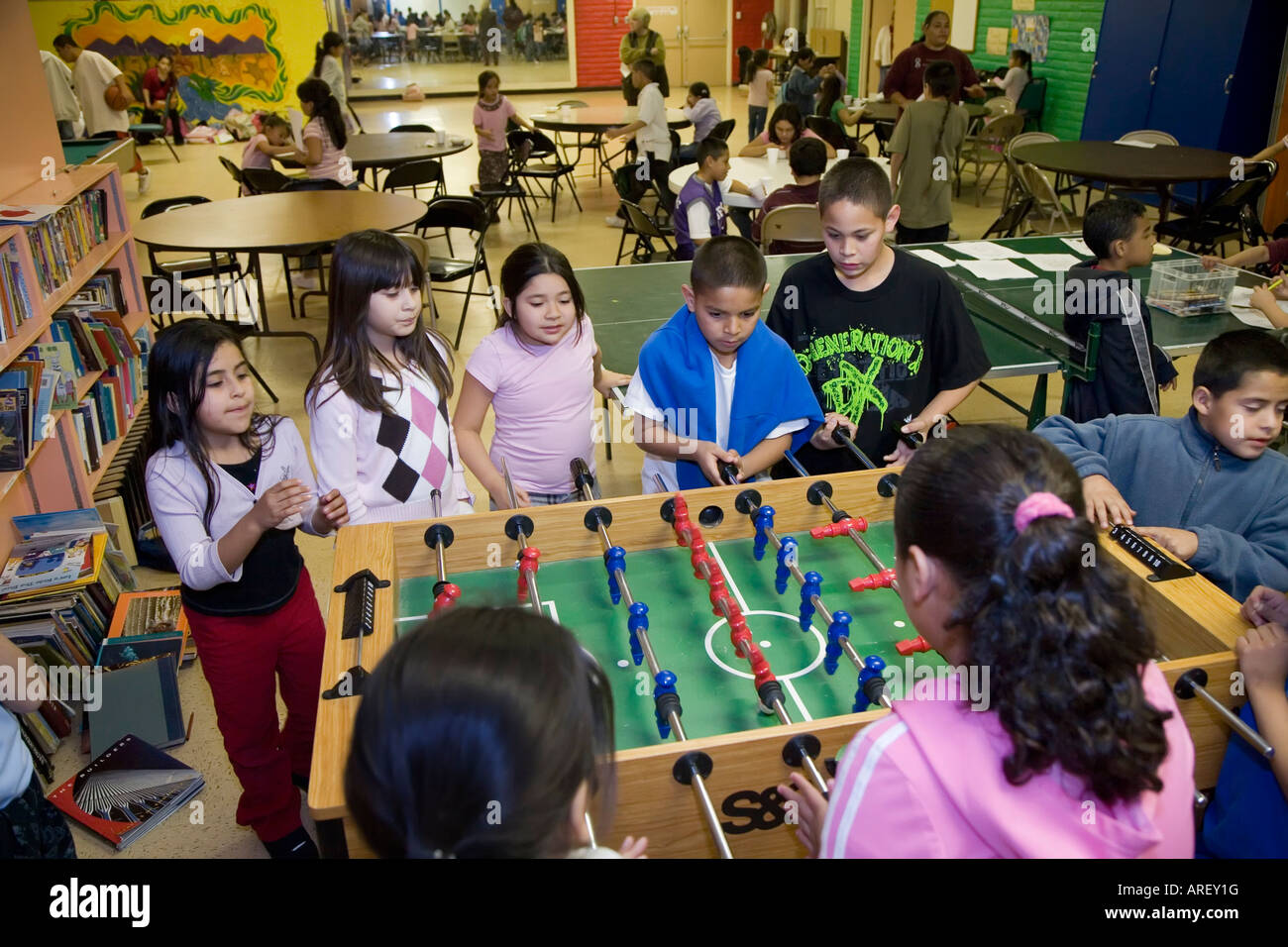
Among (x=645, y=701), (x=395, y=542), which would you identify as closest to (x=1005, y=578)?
(x=645, y=701)

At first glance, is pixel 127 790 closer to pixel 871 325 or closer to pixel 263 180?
pixel 871 325

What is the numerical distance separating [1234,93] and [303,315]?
7.71 m

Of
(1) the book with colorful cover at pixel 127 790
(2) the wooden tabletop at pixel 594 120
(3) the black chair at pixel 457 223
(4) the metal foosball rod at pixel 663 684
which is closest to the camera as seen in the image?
(4) the metal foosball rod at pixel 663 684

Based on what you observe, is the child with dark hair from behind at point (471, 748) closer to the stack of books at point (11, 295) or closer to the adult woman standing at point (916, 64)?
the stack of books at point (11, 295)

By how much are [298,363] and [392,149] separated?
2715 mm

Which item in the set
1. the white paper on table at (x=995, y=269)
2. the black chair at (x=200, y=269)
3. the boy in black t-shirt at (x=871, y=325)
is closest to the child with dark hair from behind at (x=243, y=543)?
the boy in black t-shirt at (x=871, y=325)

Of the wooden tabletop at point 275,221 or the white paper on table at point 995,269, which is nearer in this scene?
the white paper on table at point 995,269

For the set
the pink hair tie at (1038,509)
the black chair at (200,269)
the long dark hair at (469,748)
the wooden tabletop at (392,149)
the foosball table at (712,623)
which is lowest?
the black chair at (200,269)

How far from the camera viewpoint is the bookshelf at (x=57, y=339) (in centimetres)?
315

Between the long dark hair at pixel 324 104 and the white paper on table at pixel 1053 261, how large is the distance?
491 centimetres

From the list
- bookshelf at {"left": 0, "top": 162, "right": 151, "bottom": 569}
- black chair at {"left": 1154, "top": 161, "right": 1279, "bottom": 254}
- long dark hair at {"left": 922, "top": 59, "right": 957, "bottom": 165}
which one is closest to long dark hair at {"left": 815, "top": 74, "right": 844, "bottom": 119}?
long dark hair at {"left": 922, "top": 59, "right": 957, "bottom": 165}

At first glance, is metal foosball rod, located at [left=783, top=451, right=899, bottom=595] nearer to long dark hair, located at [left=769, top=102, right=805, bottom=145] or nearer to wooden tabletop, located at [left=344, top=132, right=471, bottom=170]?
long dark hair, located at [left=769, top=102, right=805, bottom=145]

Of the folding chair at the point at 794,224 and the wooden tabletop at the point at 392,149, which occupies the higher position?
the wooden tabletop at the point at 392,149

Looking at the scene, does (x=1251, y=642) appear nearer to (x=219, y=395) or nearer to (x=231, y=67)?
(x=219, y=395)
